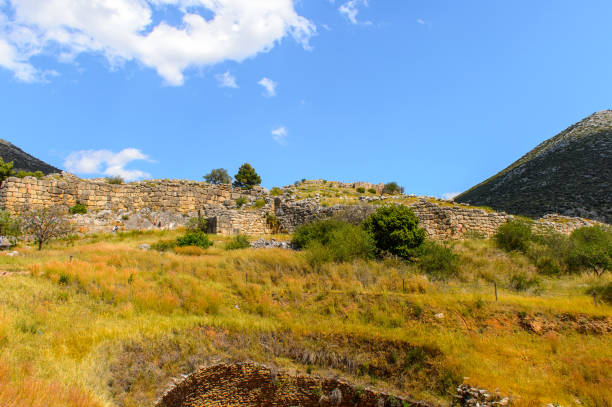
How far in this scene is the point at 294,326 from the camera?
10.3m

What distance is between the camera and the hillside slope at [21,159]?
3312 cm

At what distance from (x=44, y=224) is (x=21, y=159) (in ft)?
79.5

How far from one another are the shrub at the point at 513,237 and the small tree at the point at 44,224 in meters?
19.8

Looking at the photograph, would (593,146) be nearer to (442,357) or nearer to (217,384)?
(442,357)

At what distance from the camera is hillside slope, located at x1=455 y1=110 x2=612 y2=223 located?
1078 inches

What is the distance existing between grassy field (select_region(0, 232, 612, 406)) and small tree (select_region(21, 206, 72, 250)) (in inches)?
101

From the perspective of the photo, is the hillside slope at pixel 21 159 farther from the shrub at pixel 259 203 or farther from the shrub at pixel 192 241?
the shrub at pixel 192 241

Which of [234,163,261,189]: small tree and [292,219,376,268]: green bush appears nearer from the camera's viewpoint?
[292,219,376,268]: green bush

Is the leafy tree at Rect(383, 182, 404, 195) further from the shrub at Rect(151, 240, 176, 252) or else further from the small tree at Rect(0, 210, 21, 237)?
the small tree at Rect(0, 210, 21, 237)

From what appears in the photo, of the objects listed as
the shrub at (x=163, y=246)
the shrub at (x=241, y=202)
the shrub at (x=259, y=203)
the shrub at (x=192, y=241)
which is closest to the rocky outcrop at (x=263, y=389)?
the shrub at (x=192, y=241)

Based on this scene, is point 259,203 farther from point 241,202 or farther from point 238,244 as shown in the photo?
point 238,244

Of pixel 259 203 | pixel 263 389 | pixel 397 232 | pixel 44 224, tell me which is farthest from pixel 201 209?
pixel 263 389

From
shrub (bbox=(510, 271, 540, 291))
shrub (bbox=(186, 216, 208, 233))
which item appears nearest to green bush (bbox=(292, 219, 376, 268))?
shrub (bbox=(510, 271, 540, 291))

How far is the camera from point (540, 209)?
1105 inches
